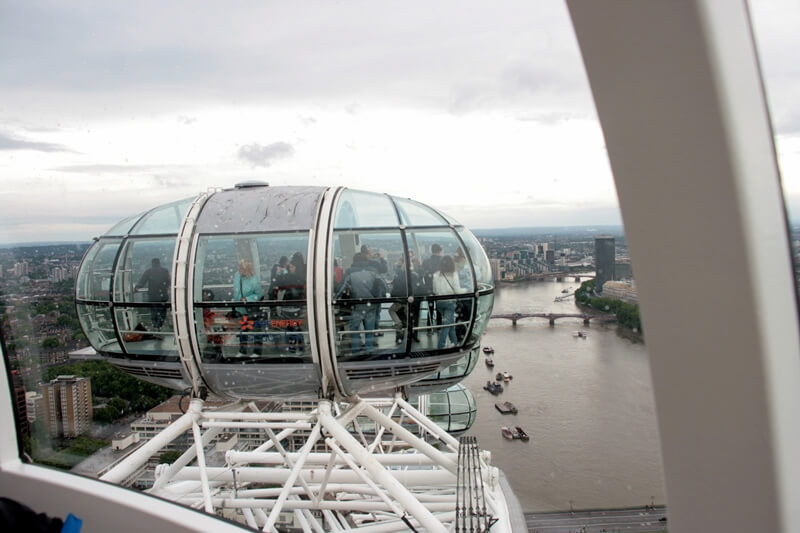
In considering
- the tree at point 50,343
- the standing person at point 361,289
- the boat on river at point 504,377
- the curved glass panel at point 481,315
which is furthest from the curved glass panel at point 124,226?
the boat on river at point 504,377

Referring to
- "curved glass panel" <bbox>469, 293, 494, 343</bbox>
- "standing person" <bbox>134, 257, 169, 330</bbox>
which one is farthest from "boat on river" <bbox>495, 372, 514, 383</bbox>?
"standing person" <bbox>134, 257, 169, 330</bbox>

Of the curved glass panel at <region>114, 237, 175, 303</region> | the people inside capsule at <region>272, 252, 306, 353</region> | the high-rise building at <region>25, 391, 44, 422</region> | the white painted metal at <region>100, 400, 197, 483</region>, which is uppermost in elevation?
the curved glass panel at <region>114, 237, 175, 303</region>

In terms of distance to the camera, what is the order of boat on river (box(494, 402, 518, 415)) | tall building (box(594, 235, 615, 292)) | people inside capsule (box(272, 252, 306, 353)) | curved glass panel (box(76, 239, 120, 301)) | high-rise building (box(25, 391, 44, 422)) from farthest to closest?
boat on river (box(494, 402, 518, 415)) < curved glass panel (box(76, 239, 120, 301)) < people inside capsule (box(272, 252, 306, 353)) < high-rise building (box(25, 391, 44, 422)) < tall building (box(594, 235, 615, 292))

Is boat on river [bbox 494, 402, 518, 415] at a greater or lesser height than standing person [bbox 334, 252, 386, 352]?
lesser

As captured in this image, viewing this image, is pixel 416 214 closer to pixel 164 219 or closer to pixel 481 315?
pixel 481 315

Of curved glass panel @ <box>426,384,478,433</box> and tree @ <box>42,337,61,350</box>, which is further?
curved glass panel @ <box>426,384,478,433</box>

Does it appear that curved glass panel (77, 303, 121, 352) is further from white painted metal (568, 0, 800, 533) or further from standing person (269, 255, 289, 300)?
white painted metal (568, 0, 800, 533)

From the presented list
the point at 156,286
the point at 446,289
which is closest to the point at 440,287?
the point at 446,289

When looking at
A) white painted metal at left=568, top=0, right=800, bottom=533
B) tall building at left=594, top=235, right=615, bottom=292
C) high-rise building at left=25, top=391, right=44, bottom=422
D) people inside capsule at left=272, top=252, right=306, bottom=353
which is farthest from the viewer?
people inside capsule at left=272, top=252, right=306, bottom=353
